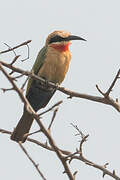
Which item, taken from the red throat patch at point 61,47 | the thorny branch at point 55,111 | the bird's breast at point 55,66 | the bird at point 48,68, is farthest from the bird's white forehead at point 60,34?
the thorny branch at point 55,111

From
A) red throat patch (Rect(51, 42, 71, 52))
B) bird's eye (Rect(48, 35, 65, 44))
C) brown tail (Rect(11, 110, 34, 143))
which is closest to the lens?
brown tail (Rect(11, 110, 34, 143))

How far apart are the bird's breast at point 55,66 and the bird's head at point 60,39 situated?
0.37 feet

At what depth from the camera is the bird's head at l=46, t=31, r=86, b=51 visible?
→ 19.7ft

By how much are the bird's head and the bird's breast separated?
0.11 meters

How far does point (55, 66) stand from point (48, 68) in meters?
0.10

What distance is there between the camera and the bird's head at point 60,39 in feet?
19.7

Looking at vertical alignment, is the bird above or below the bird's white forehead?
below

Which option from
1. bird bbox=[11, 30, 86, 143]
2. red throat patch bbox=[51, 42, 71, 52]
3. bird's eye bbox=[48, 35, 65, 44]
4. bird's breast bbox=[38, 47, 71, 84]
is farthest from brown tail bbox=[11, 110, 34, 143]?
bird's eye bbox=[48, 35, 65, 44]

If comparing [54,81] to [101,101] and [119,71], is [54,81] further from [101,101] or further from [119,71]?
[119,71]

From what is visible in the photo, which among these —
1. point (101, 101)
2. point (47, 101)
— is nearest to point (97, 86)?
point (101, 101)

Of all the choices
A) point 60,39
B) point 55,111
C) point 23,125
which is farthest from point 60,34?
point 55,111

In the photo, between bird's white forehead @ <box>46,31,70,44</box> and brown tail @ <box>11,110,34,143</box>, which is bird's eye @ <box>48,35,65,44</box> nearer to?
bird's white forehead @ <box>46,31,70,44</box>

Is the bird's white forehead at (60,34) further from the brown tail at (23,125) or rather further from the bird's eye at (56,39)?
the brown tail at (23,125)

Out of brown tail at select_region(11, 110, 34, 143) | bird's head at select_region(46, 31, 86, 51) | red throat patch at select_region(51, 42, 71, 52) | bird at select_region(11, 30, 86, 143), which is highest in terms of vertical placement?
bird's head at select_region(46, 31, 86, 51)
